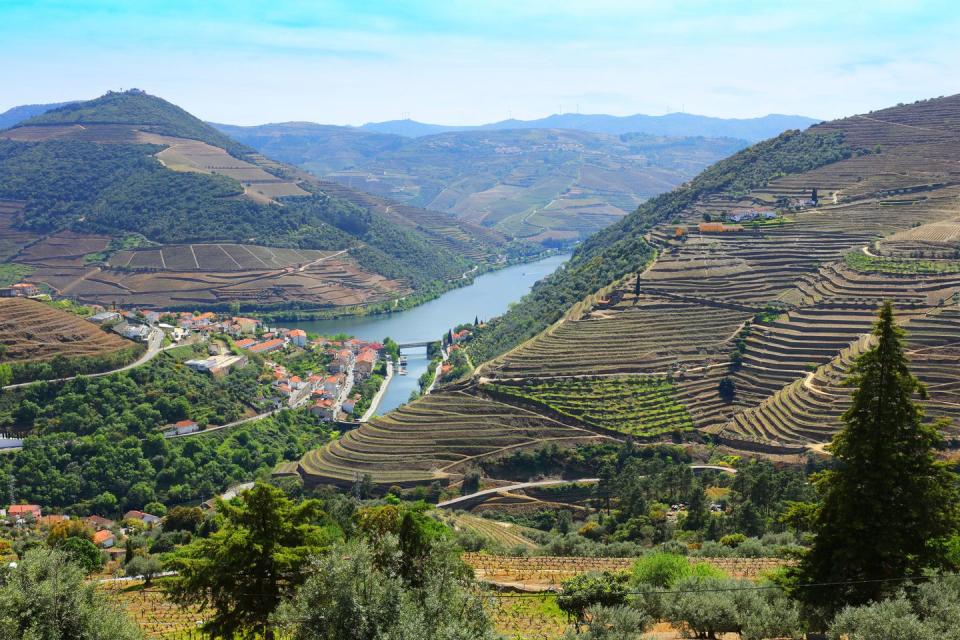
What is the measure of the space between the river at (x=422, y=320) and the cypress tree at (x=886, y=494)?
53.6 m

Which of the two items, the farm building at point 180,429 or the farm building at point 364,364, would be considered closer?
the farm building at point 180,429

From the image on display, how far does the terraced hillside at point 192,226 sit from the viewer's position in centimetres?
10681

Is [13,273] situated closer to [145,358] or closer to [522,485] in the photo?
[145,358]

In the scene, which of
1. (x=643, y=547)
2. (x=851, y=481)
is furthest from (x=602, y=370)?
(x=851, y=481)

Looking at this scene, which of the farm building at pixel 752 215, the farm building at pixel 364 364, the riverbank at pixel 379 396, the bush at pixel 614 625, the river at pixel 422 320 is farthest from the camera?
the river at pixel 422 320

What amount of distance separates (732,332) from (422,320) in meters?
55.3

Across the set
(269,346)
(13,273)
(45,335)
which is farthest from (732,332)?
(13,273)

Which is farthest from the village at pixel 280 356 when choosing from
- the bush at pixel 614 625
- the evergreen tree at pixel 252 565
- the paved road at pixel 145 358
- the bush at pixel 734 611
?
the bush at pixel 614 625

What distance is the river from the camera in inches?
3105

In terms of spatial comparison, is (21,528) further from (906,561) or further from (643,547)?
(906,561)

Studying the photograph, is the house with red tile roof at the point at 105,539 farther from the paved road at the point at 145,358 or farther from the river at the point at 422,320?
the river at the point at 422,320

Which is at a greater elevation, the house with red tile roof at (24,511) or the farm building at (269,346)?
the farm building at (269,346)

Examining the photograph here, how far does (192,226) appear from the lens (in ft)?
387

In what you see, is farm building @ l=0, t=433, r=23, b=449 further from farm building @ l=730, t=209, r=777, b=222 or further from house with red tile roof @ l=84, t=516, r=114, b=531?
farm building @ l=730, t=209, r=777, b=222
